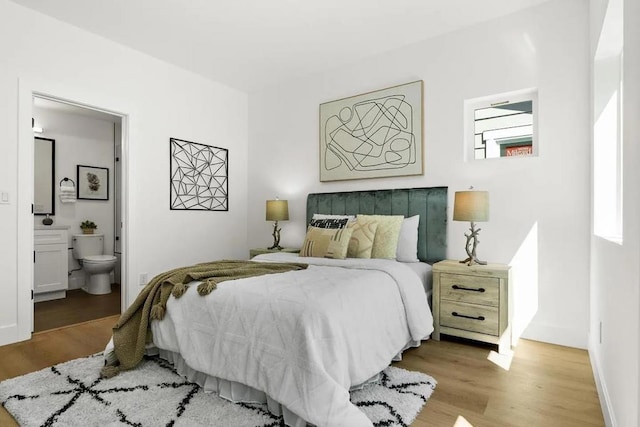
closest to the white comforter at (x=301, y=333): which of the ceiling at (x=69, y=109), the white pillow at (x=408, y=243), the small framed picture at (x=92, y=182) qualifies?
the white pillow at (x=408, y=243)

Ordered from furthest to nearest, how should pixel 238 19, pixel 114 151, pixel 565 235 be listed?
pixel 114 151, pixel 238 19, pixel 565 235

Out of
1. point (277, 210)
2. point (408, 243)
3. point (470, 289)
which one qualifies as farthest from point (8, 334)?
point (470, 289)

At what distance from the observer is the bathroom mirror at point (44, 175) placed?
4695 mm

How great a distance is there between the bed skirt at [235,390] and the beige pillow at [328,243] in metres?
1.16

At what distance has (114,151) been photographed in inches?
216

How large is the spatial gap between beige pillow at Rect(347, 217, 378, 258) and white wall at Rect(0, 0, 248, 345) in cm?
215

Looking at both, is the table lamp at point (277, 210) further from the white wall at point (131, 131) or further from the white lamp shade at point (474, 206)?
the white lamp shade at point (474, 206)

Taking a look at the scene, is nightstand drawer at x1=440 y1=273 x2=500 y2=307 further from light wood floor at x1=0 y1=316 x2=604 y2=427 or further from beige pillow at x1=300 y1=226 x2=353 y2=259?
beige pillow at x1=300 y1=226 x2=353 y2=259

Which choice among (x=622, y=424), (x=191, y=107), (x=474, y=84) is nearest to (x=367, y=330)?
(x=622, y=424)

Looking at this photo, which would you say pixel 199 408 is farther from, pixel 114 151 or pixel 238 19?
pixel 114 151

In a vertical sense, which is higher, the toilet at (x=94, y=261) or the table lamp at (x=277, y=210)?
the table lamp at (x=277, y=210)

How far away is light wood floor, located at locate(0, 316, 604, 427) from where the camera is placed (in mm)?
1766

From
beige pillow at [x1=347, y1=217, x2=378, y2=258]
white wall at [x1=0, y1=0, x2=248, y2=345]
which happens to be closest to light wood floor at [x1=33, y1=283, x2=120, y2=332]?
white wall at [x1=0, y1=0, x2=248, y2=345]

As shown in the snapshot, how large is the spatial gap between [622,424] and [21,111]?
168 inches
